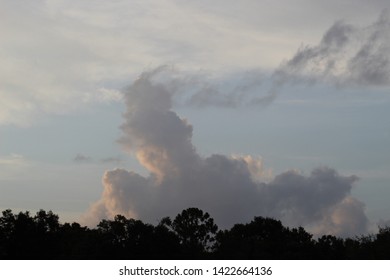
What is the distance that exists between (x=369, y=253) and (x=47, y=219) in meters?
83.0

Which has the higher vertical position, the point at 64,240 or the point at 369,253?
the point at 64,240

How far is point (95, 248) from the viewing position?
155 metres

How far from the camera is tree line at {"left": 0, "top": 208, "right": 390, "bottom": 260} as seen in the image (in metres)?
158

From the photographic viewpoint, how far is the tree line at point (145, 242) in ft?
519

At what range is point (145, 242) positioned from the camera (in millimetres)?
161750

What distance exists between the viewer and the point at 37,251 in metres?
163
